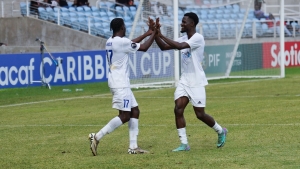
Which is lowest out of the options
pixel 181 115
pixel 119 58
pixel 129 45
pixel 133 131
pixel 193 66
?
pixel 133 131

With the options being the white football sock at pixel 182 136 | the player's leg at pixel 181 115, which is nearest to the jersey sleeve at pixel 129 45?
the player's leg at pixel 181 115

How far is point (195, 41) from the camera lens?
1294 centimetres

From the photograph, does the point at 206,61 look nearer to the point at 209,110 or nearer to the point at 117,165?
the point at 209,110

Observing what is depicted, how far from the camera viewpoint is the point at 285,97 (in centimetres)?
2300

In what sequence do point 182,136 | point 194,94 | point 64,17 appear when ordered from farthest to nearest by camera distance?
point 64,17 → point 194,94 → point 182,136

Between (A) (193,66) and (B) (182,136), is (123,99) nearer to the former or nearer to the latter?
(B) (182,136)

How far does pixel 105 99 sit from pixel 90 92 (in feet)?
9.11

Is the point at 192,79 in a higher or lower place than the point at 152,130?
higher

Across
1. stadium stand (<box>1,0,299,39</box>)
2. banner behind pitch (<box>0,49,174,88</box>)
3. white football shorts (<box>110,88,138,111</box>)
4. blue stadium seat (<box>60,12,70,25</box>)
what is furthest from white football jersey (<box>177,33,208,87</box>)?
blue stadium seat (<box>60,12,70,25</box>)

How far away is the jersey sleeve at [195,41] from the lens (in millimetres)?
12911

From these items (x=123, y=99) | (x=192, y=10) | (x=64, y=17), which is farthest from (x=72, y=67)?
(x=123, y=99)

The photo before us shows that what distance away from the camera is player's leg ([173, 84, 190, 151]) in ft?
41.9

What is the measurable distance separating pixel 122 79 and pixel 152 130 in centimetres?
322

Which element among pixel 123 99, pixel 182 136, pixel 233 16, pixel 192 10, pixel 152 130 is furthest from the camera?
pixel 233 16
